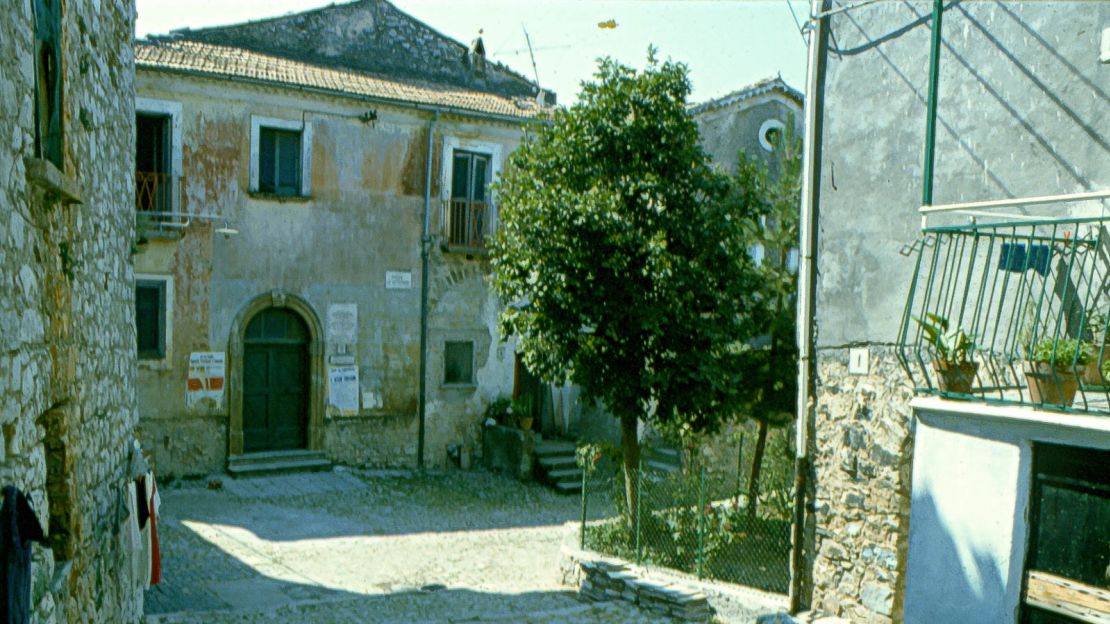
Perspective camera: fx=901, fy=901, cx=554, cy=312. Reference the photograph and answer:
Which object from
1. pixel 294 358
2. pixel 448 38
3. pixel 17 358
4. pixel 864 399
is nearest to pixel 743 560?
pixel 864 399

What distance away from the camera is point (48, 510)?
4.30m

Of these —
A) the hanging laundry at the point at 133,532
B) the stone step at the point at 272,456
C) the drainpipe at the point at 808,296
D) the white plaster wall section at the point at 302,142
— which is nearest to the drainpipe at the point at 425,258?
the stone step at the point at 272,456

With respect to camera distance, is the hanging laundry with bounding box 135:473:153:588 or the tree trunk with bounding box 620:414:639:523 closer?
the hanging laundry with bounding box 135:473:153:588

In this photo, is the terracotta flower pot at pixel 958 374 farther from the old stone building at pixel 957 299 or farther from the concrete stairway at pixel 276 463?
the concrete stairway at pixel 276 463

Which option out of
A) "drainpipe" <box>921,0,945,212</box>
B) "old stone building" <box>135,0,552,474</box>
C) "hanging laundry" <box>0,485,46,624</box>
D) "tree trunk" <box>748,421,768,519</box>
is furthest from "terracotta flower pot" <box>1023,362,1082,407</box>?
"old stone building" <box>135,0,552,474</box>

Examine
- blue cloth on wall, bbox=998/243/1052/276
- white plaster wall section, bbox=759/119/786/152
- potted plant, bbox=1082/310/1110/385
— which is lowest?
potted plant, bbox=1082/310/1110/385

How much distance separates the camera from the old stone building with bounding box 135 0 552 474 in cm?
1424

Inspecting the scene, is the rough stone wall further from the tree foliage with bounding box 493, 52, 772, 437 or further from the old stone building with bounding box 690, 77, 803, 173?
the old stone building with bounding box 690, 77, 803, 173

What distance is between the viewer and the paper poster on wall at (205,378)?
1440cm

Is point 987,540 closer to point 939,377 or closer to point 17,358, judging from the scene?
point 939,377

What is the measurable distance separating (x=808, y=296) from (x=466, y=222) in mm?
9286

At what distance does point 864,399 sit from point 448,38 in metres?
13.6

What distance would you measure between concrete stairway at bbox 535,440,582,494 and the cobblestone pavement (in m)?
0.28

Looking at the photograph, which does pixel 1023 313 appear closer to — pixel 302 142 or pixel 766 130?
pixel 302 142
